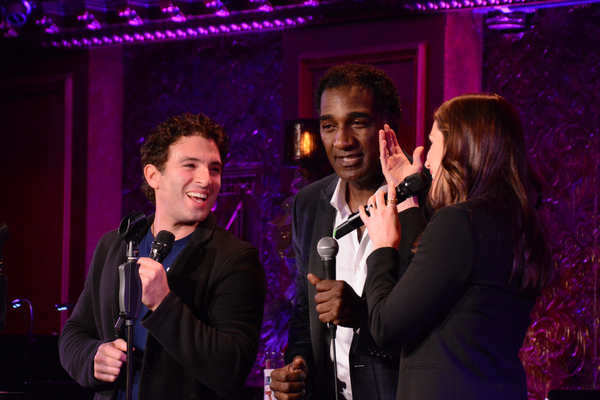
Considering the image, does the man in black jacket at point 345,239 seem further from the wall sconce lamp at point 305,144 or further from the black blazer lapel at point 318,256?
the wall sconce lamp at point 305,144

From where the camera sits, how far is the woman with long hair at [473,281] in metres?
1.50

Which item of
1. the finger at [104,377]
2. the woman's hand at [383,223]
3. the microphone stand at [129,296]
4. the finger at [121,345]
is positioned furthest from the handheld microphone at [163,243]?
the woman's hand at [383,223]

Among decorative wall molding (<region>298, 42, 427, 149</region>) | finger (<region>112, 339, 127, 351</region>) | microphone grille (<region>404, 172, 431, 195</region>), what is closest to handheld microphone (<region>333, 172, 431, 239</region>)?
microphone grille (<region>404, 172, 431, 195</region>)

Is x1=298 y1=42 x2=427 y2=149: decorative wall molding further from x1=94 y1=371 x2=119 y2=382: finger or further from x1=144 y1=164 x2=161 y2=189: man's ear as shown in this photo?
x1=94 y1=371 x2=119 y2=382: finger

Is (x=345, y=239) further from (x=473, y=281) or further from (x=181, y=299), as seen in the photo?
(x=473, y=281)

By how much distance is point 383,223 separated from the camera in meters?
1.72

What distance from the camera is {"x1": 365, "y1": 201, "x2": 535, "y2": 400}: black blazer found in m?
1.49

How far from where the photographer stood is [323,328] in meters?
2.15

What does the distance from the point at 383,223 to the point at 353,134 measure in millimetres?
666

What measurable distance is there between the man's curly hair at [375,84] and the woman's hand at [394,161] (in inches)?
9.1

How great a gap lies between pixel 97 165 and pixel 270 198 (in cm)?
157

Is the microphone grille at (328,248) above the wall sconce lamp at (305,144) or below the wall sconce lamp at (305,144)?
below

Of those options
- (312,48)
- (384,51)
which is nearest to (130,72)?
(312,48)

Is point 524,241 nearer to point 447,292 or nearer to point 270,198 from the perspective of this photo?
point 447,292
